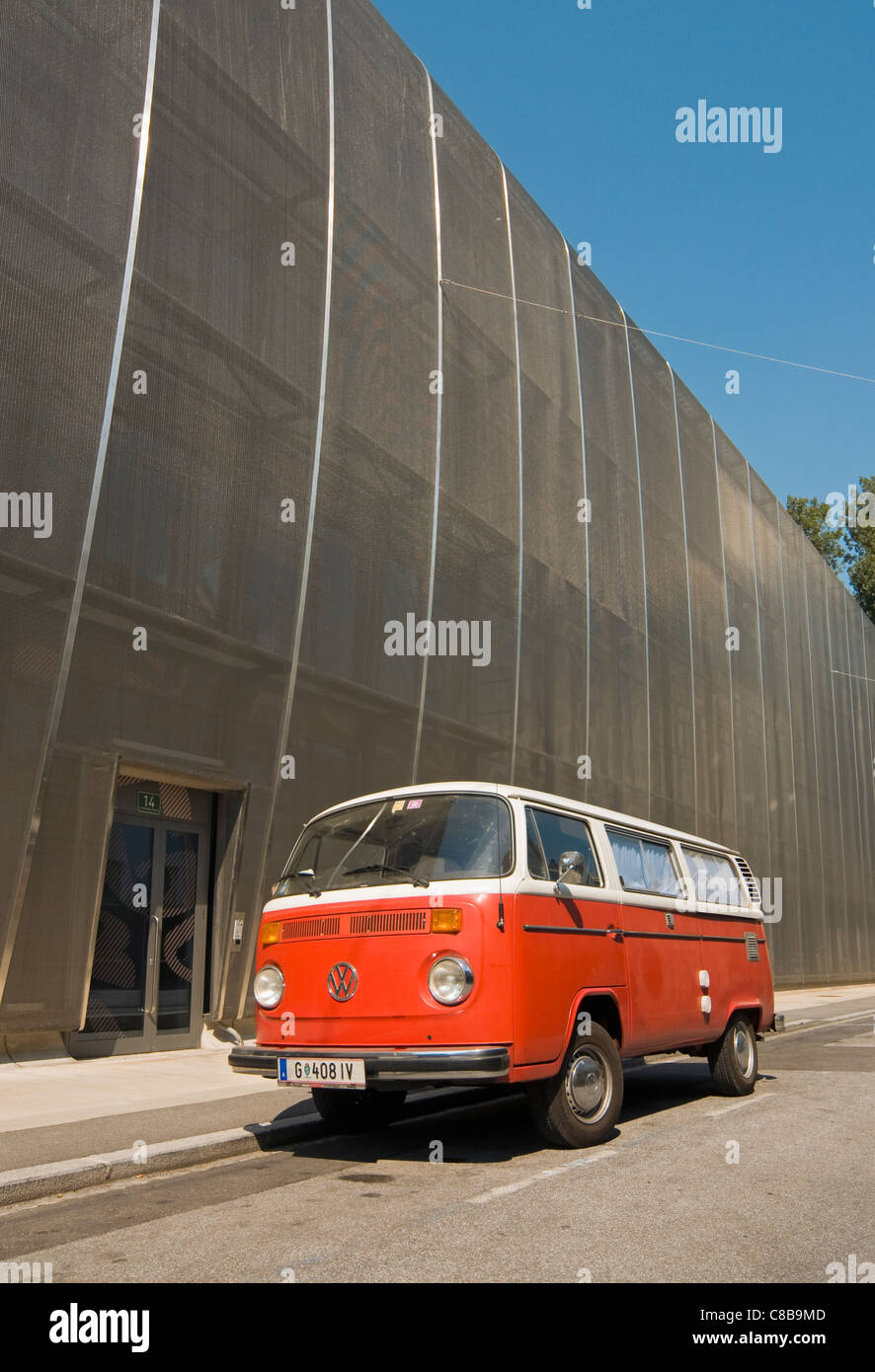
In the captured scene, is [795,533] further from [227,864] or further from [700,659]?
[227,864]

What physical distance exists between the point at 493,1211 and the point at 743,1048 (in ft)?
17.6

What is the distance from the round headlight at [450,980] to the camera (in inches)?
249

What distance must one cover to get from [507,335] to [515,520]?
3.42m

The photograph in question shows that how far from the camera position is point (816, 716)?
37719 mm

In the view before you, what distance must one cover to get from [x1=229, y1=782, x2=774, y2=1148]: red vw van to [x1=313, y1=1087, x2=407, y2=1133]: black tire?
0.05ft

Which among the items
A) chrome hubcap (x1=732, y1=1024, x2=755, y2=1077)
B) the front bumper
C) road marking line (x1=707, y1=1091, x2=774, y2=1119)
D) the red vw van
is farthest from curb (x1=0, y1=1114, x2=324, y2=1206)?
chrome hubcap (x1=732, y1=1024, x2=755, y2=1077)

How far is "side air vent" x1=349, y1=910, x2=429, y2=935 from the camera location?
258 inches

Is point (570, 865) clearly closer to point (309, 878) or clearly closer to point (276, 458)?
point (309, 878)

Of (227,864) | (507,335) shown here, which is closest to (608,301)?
(507,335)

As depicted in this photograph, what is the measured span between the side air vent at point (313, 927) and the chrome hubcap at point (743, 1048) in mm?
4517

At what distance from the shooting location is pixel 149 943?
12.6 meters

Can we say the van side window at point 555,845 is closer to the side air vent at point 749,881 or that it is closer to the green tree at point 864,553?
the side air vent at point 749,881

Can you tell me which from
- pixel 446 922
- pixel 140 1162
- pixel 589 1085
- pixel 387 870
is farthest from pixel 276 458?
pixel 140 1162

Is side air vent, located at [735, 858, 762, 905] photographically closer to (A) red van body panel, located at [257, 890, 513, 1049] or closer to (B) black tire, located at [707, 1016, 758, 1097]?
(B) black tire, located at [707, 1016, 758, 1097]
